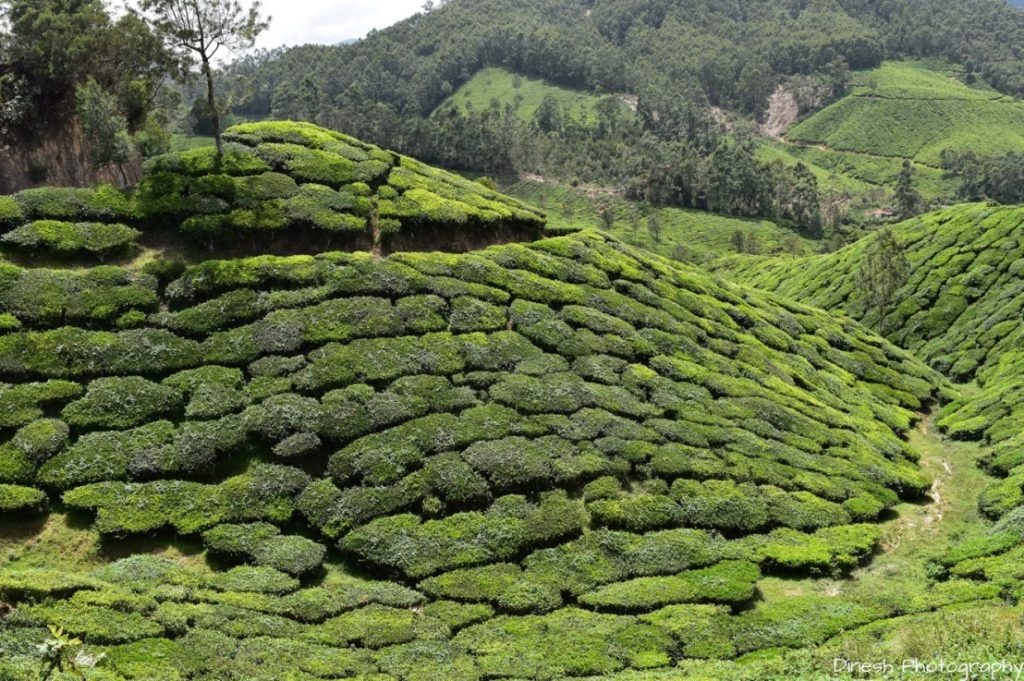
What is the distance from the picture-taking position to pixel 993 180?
500ft

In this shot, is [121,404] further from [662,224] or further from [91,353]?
[662,224]

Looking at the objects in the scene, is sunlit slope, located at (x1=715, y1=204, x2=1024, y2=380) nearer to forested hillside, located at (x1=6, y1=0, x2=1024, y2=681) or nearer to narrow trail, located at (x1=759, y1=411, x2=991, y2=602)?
forested hillside, located at (x1=6, y1=0, x2=1024, y2=681)

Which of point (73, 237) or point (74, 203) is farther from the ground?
point (74, 203)

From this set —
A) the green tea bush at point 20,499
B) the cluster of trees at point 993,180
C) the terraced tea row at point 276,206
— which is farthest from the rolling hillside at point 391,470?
the cluster of trees at point 993,180

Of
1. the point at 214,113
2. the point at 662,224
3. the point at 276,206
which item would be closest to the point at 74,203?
the point at 276,206

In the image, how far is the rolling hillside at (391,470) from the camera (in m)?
18.8

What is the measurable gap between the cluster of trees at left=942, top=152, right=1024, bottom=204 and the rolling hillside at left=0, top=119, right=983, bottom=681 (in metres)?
145

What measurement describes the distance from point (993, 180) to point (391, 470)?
172m

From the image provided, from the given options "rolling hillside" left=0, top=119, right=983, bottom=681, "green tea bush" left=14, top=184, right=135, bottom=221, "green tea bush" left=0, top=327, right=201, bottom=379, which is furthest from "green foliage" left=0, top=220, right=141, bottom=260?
"green tea bush" left=0, top=327, right=201, bottom=379

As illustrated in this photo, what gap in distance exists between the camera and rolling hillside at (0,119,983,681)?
1883 cm

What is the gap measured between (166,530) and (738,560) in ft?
59.9

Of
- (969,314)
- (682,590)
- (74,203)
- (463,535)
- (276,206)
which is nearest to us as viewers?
(682,590)

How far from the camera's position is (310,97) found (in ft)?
564

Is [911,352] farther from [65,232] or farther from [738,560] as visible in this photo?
[65,232]
